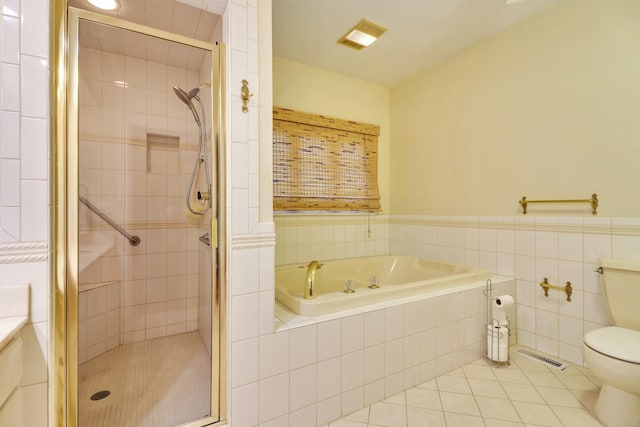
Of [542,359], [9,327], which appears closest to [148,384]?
[9,327]

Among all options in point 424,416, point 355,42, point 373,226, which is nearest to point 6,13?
point 355,42

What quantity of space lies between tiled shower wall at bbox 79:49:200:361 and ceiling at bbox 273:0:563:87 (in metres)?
1.04

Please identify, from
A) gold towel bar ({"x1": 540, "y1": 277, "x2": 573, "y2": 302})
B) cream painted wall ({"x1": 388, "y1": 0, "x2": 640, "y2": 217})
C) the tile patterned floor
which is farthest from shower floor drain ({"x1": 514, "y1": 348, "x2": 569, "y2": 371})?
cream painted wall ({"x1": 388, "y1": 0, "x2": 640, "y2": 217})

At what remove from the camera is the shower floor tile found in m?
1.43

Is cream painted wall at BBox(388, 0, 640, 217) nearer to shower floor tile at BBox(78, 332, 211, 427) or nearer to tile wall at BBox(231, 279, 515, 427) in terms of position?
tile wall at BBox(231, 279, 515, 427)

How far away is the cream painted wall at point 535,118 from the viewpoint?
1.75m

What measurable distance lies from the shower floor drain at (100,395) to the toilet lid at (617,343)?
8.44ft

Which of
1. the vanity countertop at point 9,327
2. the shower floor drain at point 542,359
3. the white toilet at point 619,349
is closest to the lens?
the vanity countertop at point 9,327

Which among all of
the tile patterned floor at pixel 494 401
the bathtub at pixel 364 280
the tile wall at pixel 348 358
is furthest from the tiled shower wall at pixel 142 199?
the tile patterned floor at pixel 494 401

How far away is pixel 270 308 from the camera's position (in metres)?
1.41

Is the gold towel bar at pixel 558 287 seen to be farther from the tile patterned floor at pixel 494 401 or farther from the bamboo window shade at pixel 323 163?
the bamboo window shade at pixel 323 163

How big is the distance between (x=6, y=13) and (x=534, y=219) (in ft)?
10.1

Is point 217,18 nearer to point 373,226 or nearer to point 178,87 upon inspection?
point 178,87

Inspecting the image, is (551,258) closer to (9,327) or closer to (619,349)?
(619,349)
